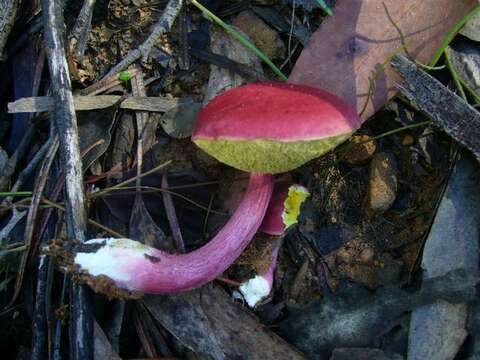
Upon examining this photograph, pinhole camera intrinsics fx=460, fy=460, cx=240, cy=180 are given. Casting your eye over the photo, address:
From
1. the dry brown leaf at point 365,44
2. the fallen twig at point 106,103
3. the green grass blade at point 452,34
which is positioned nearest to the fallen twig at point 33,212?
the fallen twig at point 106,103

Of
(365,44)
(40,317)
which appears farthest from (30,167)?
(365,44)

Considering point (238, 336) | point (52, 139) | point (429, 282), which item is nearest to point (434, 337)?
point (429, 282)

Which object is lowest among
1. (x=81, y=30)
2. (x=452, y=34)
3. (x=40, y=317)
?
(x=40, y=317)

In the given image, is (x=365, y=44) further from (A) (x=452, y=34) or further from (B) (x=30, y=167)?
(B) (x=30, y=167)

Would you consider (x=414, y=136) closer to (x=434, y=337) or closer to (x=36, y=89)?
(x=434, y=337)

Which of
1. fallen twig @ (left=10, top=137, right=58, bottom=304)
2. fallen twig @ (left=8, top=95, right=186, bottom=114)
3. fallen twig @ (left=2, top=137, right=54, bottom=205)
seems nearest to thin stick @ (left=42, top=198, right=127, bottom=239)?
fallen twig @ (left=10, top=137, right=58, bottom=304)
